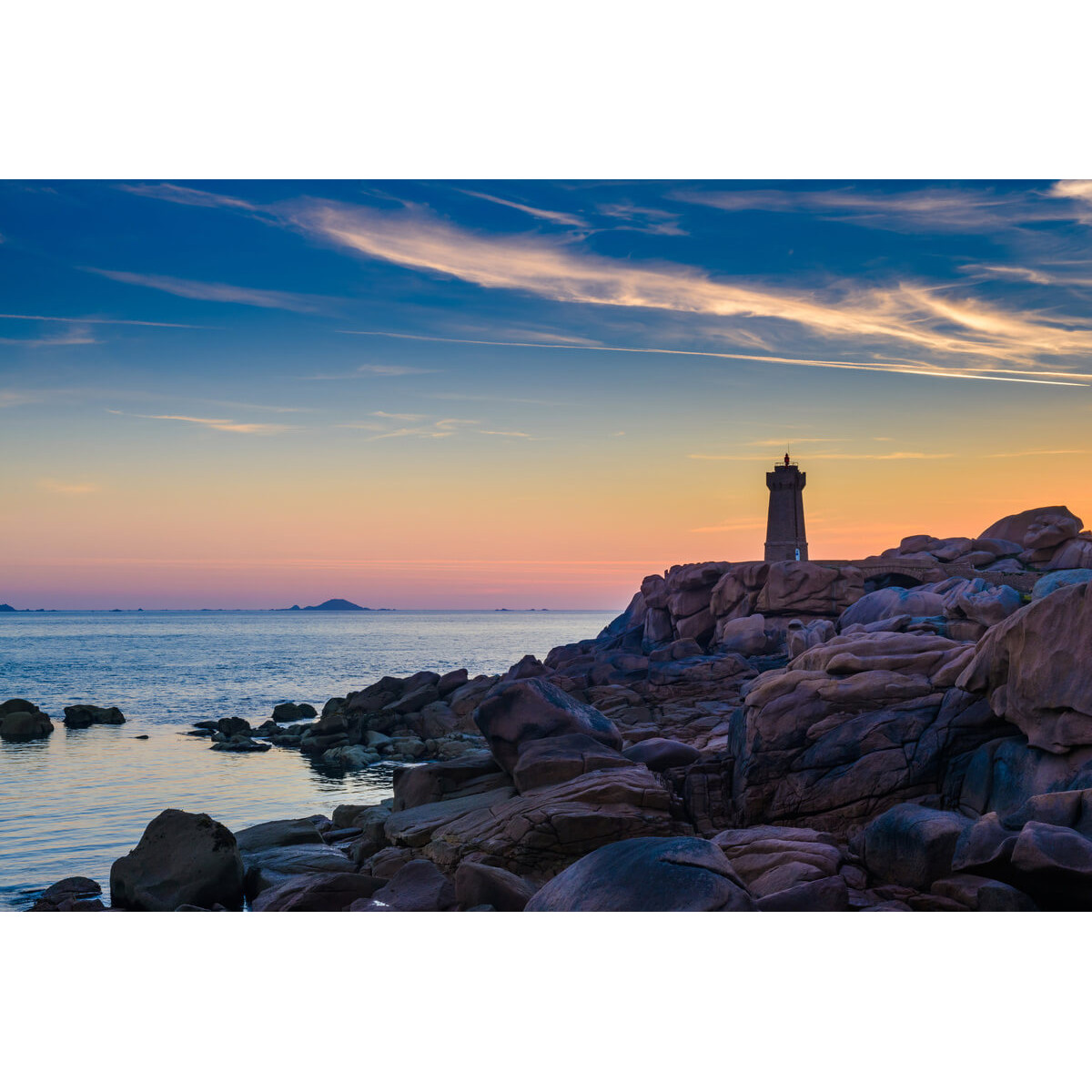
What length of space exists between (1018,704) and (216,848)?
1116 centimetres

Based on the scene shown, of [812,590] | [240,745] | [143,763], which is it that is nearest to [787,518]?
[812,590]

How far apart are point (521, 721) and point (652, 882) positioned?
8437 mm

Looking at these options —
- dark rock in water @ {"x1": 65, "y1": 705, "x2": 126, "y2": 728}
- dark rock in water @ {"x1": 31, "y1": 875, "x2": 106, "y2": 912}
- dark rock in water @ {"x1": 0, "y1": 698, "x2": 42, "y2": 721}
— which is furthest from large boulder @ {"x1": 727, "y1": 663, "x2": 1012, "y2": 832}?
dark rock in water @ {"x1": 0, "y1": 698, "x2": 42, "y2": 721}

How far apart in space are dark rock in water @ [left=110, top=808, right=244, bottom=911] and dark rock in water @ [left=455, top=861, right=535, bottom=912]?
4484mm

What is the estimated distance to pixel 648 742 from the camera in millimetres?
16781

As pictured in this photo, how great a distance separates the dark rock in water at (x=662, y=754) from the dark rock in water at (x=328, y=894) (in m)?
6.13

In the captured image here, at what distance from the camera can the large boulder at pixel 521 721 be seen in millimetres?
15797

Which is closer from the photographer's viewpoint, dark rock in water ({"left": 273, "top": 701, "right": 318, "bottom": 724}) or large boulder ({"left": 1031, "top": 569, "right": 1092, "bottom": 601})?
large boulder ({"left": 1031, "top": 569, "right": 1092, "bottom": 601})

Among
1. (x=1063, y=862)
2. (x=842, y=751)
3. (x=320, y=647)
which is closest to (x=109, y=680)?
(x=320, y=647)

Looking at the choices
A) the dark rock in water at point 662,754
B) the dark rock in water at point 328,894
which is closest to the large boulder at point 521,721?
the dark rock in water at point 662,754

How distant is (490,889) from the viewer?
384 inches

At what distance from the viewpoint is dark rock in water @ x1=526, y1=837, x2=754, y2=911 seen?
289 inches

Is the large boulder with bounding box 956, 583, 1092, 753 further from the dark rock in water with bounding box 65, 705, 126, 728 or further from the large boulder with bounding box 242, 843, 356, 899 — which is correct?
the dark rock in water with bounding box 65, 705, 126, 728

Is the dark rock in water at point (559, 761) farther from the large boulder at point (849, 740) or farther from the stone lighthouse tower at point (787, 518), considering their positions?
the stone lighthouse tower at point (787, 518)
